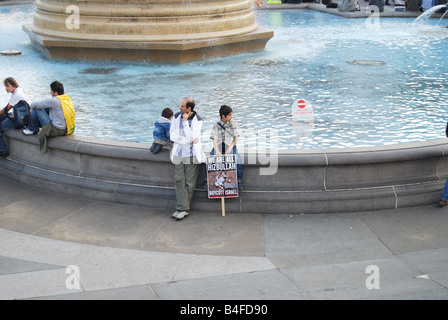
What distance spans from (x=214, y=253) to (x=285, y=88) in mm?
6823

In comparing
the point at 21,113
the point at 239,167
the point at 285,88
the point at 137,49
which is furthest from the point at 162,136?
the point at 137,49

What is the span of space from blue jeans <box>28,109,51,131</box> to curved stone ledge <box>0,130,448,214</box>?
0.80 metres

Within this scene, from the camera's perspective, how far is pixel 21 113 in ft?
33.2

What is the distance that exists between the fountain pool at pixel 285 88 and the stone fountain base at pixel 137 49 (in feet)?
0.88

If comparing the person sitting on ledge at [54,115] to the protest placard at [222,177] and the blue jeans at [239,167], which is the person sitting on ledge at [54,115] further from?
the blue jeans at [239,167]

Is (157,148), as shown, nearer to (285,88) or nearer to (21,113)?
(21,113)

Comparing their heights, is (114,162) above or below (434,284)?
above

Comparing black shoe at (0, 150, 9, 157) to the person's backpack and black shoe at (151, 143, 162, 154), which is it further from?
black shoe at (151, 143, 162, 154)

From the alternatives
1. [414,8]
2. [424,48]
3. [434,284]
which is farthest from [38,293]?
[414,8]

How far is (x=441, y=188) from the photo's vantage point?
9.00m

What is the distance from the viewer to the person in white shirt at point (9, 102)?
10.1m
